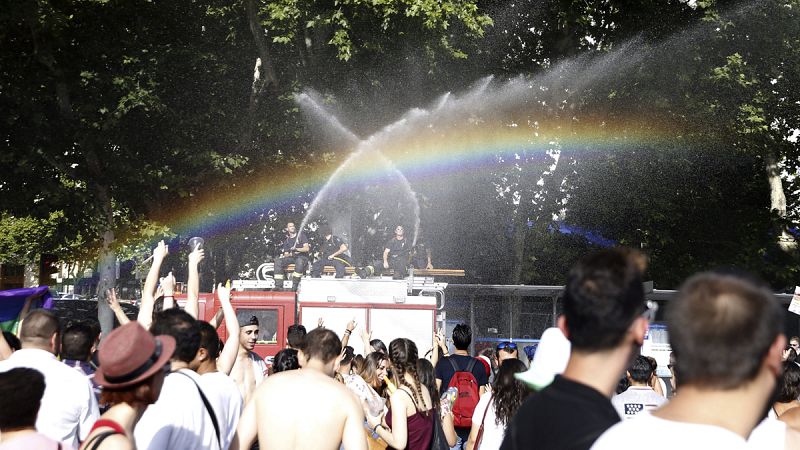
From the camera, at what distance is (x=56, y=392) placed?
528cm

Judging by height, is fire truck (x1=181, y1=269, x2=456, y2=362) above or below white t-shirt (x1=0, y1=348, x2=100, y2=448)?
below

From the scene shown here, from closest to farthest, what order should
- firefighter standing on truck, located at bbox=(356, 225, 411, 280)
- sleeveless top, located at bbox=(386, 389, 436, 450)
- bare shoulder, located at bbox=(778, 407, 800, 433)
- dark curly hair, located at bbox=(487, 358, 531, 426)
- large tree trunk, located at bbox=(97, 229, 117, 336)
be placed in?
bare shoulder, located at bbox=(778, 407, 800, 433) < dark curly hair, located at bbox=(487, 358, 531, 426) < sleeveless top, located at bbox=(386, 389, 436, 450) < firefighter standing on truck, located at bbox=(356, 225, 411, 280) < large tree trunk, located at bbox=(97, 229, 117, 336)

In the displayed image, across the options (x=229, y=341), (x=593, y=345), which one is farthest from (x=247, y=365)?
(x=593, y=345)

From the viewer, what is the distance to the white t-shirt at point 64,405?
5215 mm

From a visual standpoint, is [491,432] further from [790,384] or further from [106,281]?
[106,281]

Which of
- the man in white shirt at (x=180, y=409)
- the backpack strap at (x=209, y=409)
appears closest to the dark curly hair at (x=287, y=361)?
the man in white shirt at (x=180, y=409)

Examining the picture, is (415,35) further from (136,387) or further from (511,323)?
(136,387)

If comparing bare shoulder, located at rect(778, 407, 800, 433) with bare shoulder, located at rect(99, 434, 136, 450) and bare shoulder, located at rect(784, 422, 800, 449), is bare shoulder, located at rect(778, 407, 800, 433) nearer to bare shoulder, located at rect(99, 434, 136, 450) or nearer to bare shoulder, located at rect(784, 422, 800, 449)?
bare shoulder, located at rect(784, 422, 800, 449)

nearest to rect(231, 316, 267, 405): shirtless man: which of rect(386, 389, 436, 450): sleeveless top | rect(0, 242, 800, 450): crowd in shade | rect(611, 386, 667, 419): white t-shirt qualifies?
rect(0, 242, 800, 450): crowd in shade

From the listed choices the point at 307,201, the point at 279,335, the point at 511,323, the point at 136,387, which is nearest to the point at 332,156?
the point at 307,201

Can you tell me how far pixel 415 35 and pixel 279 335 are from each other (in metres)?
9.92

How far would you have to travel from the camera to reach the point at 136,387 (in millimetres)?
3824

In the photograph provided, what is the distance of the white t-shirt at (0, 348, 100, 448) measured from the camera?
5215 millimetres

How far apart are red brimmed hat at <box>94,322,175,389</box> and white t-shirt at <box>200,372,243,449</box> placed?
42.8 inches
